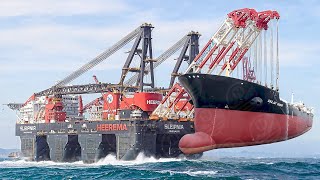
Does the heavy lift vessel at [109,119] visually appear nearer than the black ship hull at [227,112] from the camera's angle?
No

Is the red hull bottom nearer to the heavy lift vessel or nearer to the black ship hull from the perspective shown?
the black ship hull

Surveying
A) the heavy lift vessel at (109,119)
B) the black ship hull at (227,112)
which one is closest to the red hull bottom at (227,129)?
the black ship hull at (227,112)

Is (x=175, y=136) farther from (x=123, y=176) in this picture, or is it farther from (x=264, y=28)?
(x=123, y=176)

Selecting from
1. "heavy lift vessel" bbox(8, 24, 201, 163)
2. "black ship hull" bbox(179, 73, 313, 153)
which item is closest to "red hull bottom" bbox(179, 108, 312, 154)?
"black ship hull" bbox(179, 73, 313, 153)

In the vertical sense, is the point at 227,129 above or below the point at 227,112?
below

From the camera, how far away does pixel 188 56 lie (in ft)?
317

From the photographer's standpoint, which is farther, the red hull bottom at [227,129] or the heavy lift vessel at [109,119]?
the heavy lift vessel at [109,119]

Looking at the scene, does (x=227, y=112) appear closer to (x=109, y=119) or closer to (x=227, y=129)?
(x=227, y=129)

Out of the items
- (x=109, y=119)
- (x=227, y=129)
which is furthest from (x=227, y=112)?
(x=109, y=119)

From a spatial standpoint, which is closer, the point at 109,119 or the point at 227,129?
the point at 227,129

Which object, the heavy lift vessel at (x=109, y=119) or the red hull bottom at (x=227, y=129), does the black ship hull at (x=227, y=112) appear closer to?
the red hull bottom at (x=227, y=129)

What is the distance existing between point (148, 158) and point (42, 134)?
93.1 ft

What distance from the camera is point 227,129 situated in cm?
6109

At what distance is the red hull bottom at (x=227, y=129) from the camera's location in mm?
61125
